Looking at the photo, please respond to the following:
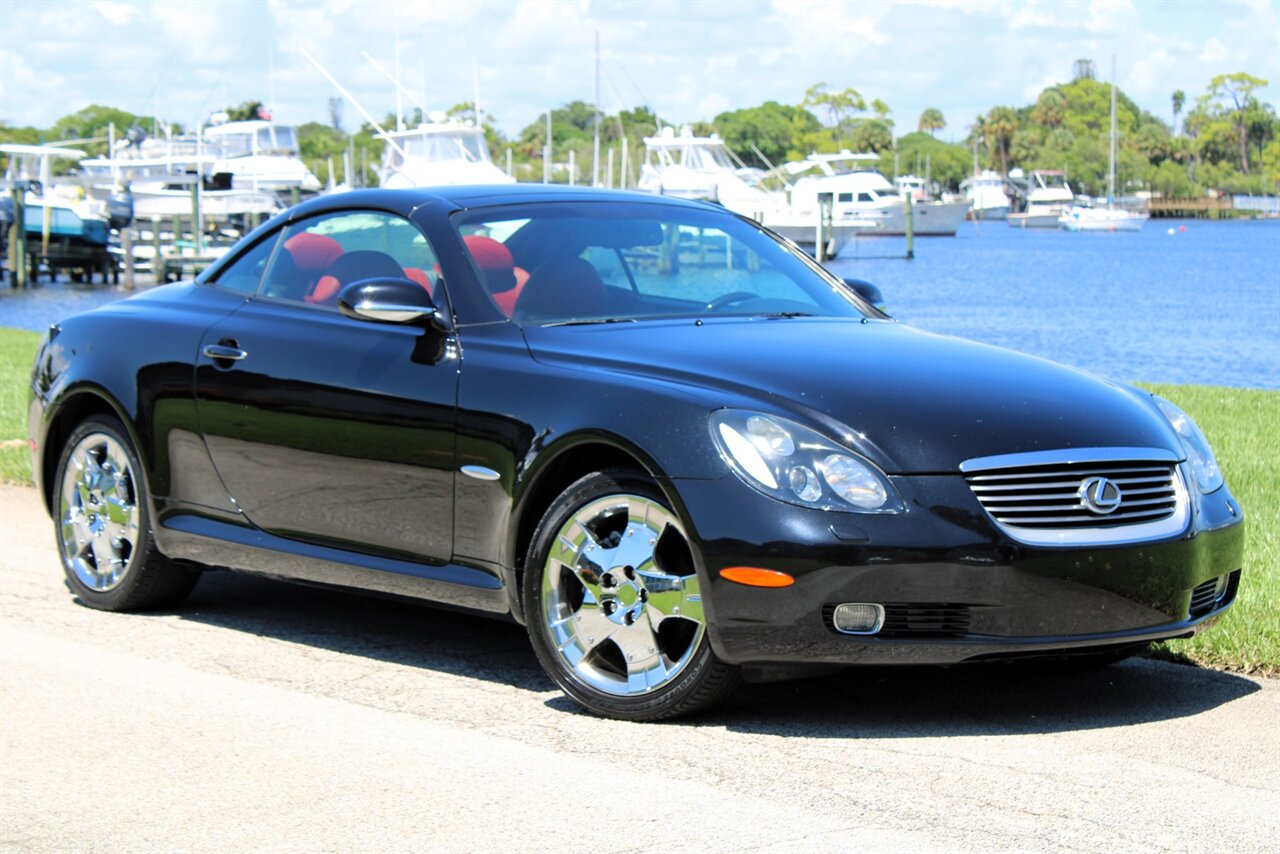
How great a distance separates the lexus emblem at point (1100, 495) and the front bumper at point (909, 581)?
120mm

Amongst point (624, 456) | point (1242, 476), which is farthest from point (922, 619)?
point (1242, 476)

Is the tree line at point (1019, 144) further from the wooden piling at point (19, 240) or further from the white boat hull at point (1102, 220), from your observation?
the wooden piling at point (19, 240)

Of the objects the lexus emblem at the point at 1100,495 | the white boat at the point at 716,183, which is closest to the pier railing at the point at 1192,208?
the white boat at the point at 716,183

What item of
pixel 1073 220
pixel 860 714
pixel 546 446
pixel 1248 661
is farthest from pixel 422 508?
pixel 1073 220

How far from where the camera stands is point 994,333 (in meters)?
37.1

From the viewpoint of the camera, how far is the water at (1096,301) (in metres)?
31.0

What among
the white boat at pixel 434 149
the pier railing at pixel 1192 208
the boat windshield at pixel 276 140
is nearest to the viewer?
the white boat at pixel 434 149

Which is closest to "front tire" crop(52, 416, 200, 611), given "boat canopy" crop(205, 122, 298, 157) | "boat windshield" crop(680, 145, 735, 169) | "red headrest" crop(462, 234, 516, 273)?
"red headrest" crop(462, 234, 516, 273)

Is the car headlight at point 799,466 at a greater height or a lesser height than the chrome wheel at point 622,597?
greater

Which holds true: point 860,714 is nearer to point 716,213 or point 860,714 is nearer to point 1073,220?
point 716,213

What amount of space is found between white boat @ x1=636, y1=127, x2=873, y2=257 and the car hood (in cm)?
6899

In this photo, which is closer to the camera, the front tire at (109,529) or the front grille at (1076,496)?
the front grille at (1076,496)

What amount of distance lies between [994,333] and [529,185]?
31210 mm

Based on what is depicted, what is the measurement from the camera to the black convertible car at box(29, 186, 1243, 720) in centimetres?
491
